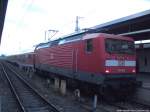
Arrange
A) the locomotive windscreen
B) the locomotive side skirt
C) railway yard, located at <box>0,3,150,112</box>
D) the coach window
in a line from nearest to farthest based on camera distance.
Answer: railway yard, located at <box>0,3,150,112</box> < the locomotive side skirt < the locomotive windscreen < the coach window

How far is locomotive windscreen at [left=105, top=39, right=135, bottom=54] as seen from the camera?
13354 mm

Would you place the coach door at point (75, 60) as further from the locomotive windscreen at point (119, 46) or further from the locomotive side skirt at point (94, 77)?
the locomotive windscreen at point (119, 46)

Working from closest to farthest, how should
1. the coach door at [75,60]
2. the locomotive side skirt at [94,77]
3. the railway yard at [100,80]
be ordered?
the railway yard at [100,80], the locomotive side skirt at [94,77], the coach door at [75,60]

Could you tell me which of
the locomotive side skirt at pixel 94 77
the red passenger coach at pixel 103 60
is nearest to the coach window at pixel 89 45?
the red passenger coach at pixel 103 60

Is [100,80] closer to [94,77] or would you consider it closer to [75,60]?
[94,77]

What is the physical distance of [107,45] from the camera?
13.3 meters

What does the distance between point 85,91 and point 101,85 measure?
3.30 metres

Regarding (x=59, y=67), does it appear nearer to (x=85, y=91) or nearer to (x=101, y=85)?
(x=85, y=91)

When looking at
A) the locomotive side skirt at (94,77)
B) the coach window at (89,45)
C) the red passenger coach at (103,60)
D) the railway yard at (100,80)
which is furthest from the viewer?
the coach window at (89,45)

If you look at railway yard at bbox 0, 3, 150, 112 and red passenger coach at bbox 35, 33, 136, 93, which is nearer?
railway yard at bbox 0, 3, 150, 112

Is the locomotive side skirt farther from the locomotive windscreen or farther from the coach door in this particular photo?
the locomotive windscreen

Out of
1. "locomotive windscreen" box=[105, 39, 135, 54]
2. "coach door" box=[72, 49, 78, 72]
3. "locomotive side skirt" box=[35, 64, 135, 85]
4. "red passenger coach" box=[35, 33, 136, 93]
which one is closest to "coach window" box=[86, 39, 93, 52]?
"red passenger coach" box=[35, 33, 136, 93]

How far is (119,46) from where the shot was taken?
13.7 m

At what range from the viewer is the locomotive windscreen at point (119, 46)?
13.4 m
